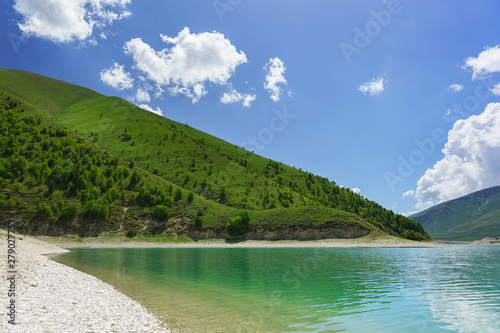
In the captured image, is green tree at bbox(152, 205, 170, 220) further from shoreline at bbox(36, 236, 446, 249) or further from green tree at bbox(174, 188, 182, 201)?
shoreline at bbox(36, 236, 446, 249)

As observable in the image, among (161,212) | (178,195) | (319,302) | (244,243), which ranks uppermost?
(178,195)

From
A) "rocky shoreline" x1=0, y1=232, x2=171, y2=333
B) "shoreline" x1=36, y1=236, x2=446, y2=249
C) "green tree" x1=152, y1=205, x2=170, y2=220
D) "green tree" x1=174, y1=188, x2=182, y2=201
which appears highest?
"green tree" x1=174, y1=188, x2=182, y2=201

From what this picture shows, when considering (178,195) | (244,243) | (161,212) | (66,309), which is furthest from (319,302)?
(178,195)

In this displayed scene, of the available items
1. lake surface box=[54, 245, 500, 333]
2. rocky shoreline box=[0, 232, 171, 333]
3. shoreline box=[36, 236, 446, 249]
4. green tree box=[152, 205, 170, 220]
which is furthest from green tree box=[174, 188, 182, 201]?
rocky shoreline box=[0, 232, 171, 333]

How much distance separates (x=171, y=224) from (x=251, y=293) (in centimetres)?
10818

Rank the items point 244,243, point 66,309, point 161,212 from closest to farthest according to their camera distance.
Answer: point 66,309 < point 244,243 < point 161,212

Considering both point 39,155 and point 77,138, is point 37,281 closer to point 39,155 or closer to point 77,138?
point 39,155

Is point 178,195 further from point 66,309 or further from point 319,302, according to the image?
point 66,309

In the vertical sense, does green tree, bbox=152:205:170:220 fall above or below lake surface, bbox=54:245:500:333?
above

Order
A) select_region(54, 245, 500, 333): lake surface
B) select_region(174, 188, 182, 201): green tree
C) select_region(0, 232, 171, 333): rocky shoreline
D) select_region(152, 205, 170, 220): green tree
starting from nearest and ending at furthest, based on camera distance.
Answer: select_region(0, 232, 171, 333): rocky shoreline
select_region(54, 245, 500, 333): lake surface
select_region(152, 205, 170, 220): green tree
select_region(174, 188, 182, 201): green tree

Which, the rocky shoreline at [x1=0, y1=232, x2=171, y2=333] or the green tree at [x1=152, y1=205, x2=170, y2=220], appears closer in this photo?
the rocky shoreline at [x1=0, y1=232, x2=171, y2=333]

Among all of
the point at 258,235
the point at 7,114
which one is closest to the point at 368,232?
the point at 258,235

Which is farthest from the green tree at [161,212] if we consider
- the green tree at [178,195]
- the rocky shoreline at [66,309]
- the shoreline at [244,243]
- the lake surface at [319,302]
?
the rocky shoreline at [66,309]

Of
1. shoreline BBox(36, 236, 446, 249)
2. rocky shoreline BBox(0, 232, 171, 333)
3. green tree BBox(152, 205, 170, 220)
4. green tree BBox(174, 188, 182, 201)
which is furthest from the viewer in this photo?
green tree BBox(174, 188, 182, 201)
